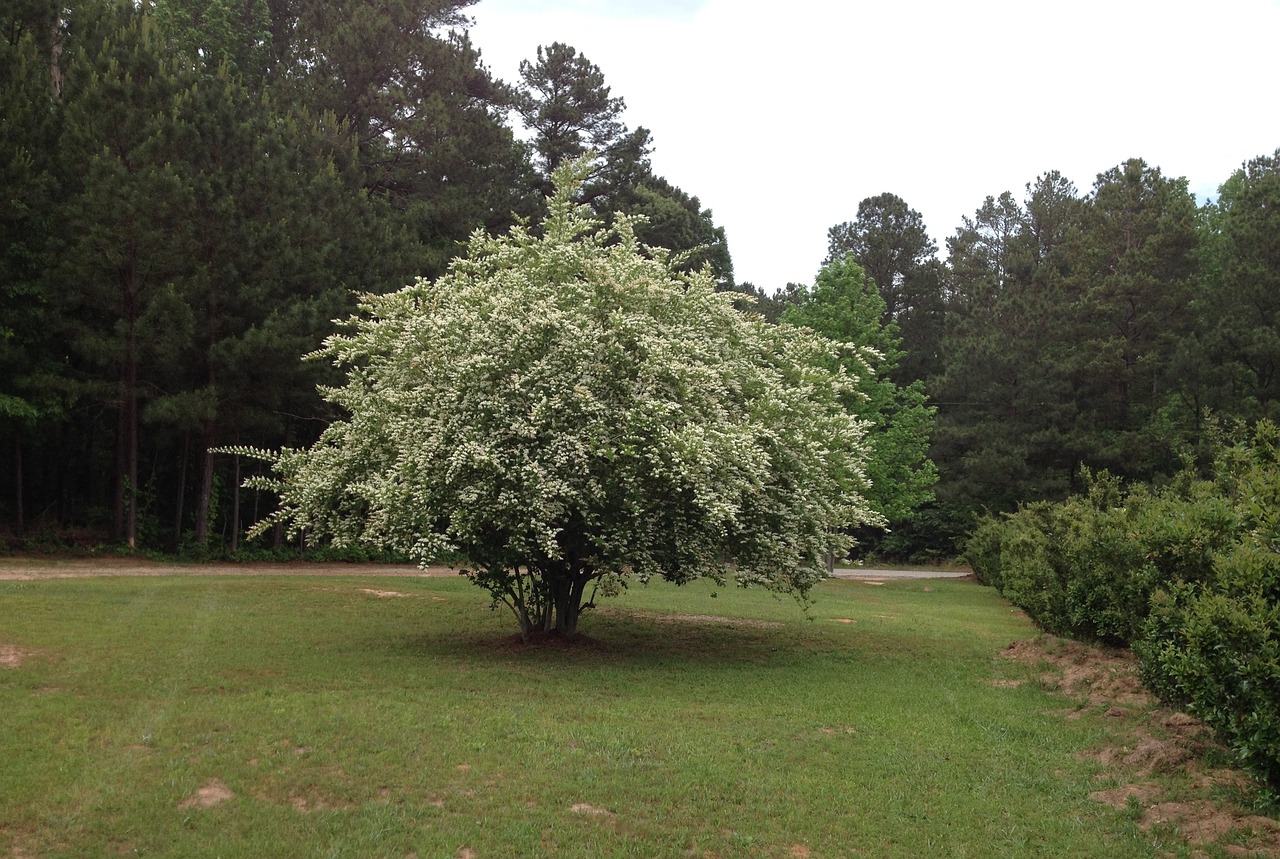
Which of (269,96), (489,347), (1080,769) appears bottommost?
(1080,769)

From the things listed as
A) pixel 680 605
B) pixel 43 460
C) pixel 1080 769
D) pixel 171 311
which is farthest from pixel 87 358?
pixel 1080 769

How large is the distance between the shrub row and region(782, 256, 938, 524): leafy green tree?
66.0ft

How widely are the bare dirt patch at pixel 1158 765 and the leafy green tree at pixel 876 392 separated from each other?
920 inches

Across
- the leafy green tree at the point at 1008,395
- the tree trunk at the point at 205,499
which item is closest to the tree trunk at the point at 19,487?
the tree trunk at the point at 205,499

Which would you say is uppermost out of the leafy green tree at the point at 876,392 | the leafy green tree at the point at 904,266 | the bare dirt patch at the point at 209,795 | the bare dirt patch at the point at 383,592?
the leafy green tree at the point at 904,266

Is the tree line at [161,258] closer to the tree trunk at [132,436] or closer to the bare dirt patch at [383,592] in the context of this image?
the tree trunk at [132,436]

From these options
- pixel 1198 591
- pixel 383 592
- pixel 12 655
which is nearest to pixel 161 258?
pixel 383 592

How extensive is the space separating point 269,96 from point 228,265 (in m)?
9.89

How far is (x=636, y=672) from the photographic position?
1293 cm

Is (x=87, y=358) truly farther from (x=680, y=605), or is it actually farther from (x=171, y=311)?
(x=680, y=605)

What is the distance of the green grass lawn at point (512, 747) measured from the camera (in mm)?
6805

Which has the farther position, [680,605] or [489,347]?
[680,605]

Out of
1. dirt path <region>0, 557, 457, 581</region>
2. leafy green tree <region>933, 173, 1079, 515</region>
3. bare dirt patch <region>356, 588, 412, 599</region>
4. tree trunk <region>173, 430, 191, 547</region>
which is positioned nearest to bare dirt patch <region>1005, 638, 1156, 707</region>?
bare dirt patch <region>356, 588, 412, 599</region>

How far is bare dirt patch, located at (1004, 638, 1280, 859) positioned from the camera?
685cm
